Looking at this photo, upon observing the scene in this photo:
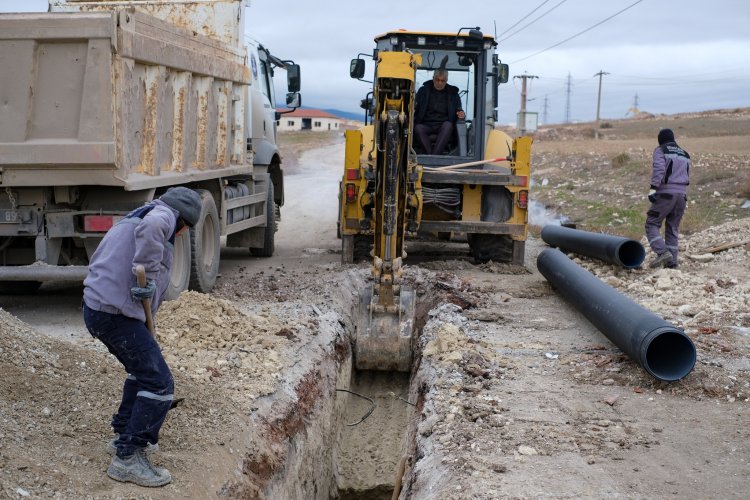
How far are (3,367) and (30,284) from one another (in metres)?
4.12

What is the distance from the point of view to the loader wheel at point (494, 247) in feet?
36.9

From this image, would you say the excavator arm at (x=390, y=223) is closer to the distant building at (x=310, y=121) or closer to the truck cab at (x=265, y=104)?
the truck cab at (x=265, y=104)

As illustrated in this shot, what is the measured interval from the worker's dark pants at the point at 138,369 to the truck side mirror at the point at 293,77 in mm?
8527

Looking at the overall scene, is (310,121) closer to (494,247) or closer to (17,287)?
(494,247)

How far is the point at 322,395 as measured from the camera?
7.15 m

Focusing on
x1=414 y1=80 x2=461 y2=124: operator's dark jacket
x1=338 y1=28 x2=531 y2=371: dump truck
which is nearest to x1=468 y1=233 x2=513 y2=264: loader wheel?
x1=338 y1=28 x2=531 y2=371: dump truck

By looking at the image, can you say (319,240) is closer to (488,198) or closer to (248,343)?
(488,198)

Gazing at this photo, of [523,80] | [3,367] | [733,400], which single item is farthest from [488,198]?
[523,80]

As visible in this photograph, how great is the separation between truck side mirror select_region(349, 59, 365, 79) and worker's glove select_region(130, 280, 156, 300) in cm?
680

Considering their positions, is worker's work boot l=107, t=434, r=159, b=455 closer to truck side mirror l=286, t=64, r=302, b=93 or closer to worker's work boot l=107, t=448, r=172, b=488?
worker's work boot l=107, t=448, r=172, b=488

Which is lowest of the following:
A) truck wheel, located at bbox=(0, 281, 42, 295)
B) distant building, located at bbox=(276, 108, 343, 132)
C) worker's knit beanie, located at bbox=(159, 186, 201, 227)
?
truck wheel, located at bbox=(0, 281, 42, 295)

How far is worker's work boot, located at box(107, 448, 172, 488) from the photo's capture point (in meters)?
4.45

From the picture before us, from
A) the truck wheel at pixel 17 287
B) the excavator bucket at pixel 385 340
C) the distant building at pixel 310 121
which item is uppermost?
the distant building at pixel 310 121

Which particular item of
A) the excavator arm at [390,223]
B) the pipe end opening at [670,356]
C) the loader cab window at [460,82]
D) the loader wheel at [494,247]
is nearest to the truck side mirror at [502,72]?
the loader cab window at [460,82]
